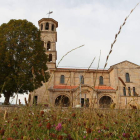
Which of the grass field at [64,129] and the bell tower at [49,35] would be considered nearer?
the grass field at [64,129]

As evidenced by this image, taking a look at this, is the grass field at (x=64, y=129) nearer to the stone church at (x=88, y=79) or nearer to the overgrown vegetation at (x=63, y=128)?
the overgrown vegetation at (x=63, y=128)

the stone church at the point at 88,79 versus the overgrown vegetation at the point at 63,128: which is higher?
the stone church at the point at 88,79

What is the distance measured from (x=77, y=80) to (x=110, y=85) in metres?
6.68

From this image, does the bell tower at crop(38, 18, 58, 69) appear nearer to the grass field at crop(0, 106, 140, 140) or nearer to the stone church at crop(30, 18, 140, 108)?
the stone church at crop(30, 18, 140, 108)

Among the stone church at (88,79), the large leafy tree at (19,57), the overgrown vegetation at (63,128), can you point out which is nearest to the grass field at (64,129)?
the overgrown vegetation at (63,128)

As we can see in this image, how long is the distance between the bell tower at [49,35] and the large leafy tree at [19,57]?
10039 mm

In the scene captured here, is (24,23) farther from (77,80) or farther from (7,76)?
(77,80)

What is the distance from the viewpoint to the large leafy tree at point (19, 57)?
57.9 feet

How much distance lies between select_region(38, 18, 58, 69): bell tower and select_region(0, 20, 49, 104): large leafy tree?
10039 mm

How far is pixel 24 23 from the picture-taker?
2120cm

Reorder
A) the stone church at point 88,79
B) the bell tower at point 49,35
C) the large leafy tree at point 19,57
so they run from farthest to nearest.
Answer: the bell tower at point 49,35 → the stone church at point 88,79 → the large leafy tree at point 19,57

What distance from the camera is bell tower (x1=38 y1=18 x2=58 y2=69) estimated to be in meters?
31.7

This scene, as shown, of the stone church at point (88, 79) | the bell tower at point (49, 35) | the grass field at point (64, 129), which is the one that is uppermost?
the bell tower at point (49, 35)

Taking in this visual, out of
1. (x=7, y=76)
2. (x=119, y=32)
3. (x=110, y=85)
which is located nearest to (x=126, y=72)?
(x=110, y=85)
